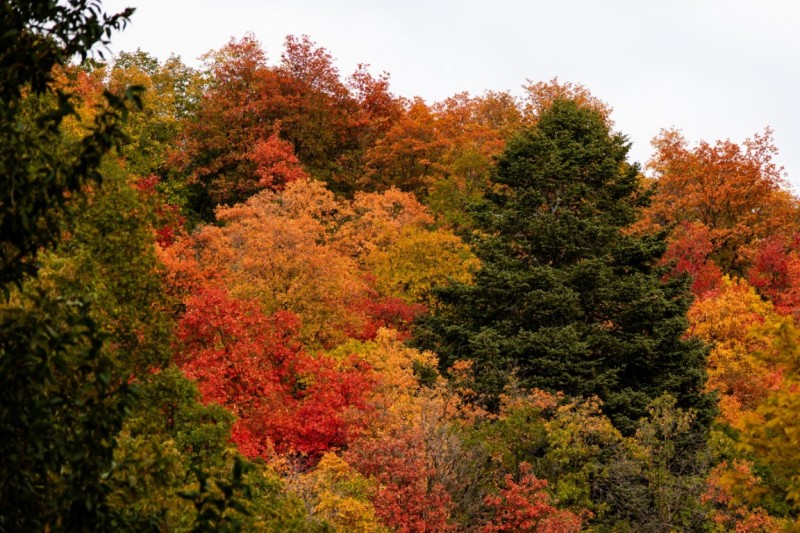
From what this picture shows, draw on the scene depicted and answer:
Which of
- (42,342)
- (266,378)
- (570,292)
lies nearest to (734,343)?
(570,292)

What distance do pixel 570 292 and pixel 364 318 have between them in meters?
9.34

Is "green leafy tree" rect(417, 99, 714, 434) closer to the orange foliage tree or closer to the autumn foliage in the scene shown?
the autumn foliage

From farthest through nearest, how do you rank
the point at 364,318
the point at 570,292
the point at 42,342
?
1. the point at 364,318
2. the point at 570,292
3. the point at 42,342

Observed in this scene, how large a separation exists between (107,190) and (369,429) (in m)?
16.4

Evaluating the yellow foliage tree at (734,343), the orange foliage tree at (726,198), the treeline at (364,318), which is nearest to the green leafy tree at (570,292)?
the treeline at (364,318)

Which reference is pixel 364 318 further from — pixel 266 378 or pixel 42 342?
pixel 42 342

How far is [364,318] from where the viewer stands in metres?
41.8

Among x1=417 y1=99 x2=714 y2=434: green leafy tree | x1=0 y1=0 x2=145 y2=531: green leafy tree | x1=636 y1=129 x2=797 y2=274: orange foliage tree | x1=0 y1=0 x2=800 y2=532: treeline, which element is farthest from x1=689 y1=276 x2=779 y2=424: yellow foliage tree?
x1=0 y1=0 x2=145 y2=531: green leafy tree

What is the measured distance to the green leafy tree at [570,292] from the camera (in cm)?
3634

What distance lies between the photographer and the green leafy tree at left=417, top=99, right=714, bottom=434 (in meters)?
36.3

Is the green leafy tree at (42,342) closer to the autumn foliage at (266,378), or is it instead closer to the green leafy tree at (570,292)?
the autumn foliage at (266,378)

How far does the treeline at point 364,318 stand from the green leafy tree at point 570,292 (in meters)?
0.14

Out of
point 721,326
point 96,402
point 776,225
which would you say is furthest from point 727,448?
point 776,225

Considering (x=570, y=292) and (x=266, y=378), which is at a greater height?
(x=570, y=292)
